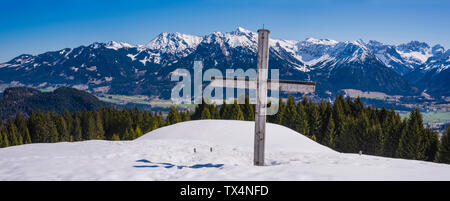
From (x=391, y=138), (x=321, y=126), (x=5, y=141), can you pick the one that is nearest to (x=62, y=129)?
(x=5, y=141)

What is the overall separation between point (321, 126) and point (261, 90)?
5736 centimetres

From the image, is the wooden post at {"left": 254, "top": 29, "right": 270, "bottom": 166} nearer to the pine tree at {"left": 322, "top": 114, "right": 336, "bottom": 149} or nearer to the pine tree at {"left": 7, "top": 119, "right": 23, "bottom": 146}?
the pine tree at {"left": 322, "top": 114, "right": 336, "bottom": 149}

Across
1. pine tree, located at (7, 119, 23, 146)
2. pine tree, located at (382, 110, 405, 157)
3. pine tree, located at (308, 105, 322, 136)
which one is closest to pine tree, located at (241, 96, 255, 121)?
pine tree, located at (308, 105, 322, 136)

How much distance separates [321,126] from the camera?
210ft

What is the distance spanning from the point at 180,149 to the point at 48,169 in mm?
7757

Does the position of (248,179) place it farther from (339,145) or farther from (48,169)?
(339,145)

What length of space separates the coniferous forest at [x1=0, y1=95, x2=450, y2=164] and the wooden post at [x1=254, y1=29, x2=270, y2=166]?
40.6 metres

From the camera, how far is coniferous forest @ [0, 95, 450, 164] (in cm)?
4553

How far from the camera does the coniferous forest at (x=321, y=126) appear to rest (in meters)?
45.5

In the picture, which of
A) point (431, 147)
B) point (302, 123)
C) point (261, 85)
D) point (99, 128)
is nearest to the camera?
point (261, 85)

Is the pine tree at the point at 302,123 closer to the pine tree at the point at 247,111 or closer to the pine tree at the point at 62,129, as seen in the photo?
the pine tree at the point at 247,111

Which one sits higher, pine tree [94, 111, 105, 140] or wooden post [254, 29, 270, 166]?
wooden post [254, 29, 270, 166]

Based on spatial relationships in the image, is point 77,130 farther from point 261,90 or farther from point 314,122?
point 261,90
